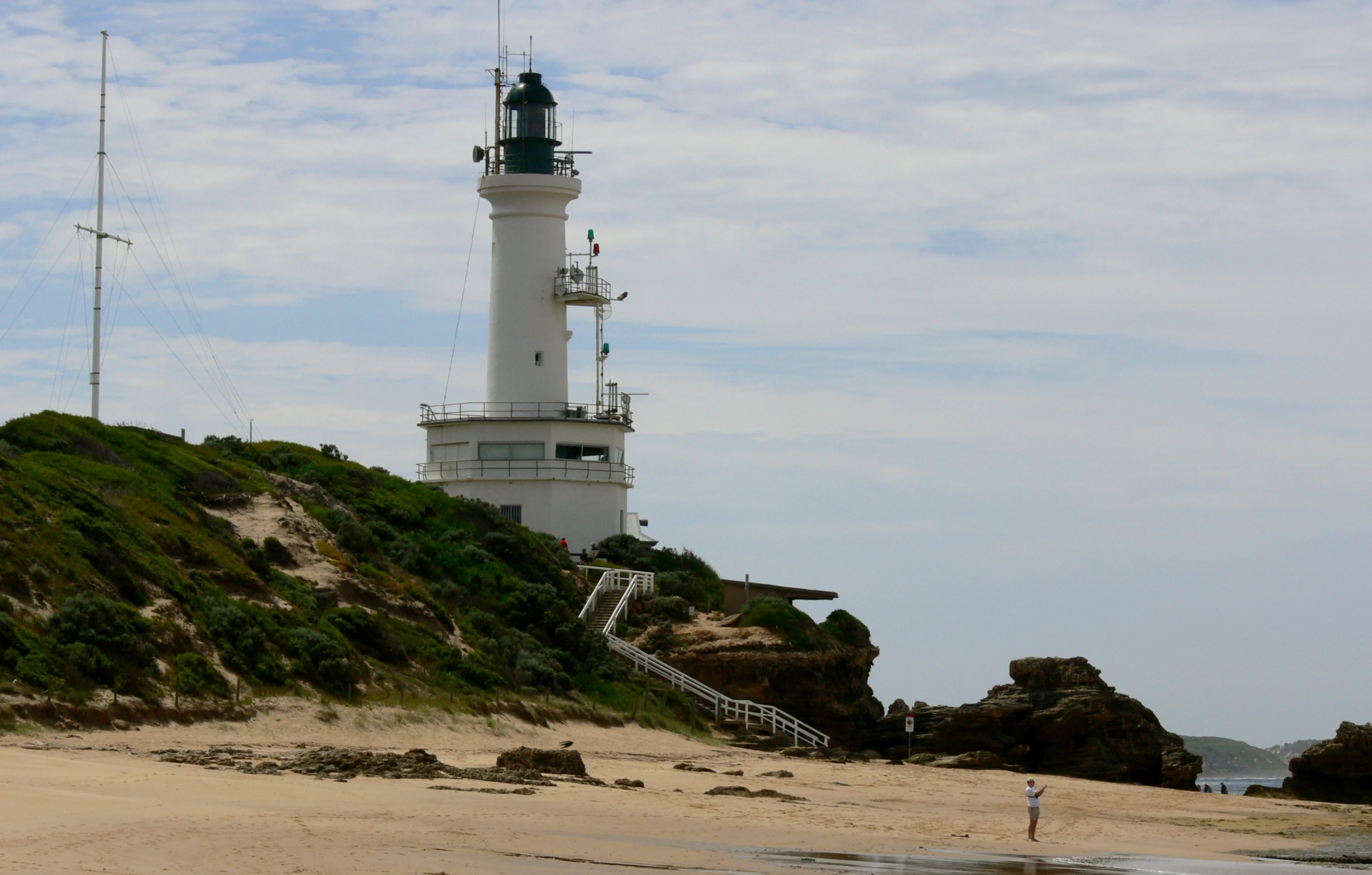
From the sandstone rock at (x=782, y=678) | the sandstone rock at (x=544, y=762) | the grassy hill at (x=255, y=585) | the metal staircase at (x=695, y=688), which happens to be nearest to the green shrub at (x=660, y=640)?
the sandstone rock at (x=782, y=678)

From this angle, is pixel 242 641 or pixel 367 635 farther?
pixel 367 635

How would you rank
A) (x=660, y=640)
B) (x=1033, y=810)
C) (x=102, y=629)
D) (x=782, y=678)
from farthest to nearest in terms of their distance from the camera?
(x=660, y=640) < (x=782, y=678) < (x=102, y=629) < (x=1033, y=810)

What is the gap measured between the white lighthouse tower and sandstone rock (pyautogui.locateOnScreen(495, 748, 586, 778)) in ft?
68.3

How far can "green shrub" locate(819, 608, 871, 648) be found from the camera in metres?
39.7

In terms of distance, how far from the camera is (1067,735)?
116 feet

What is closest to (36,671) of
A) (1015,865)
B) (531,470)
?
(1015,865)

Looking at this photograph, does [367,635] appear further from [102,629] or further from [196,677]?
[102,629]

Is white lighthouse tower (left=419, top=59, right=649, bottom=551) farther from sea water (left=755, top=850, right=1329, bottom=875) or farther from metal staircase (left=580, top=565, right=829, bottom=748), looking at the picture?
sea water (left=755, top=850, right=1329, bottom=875)

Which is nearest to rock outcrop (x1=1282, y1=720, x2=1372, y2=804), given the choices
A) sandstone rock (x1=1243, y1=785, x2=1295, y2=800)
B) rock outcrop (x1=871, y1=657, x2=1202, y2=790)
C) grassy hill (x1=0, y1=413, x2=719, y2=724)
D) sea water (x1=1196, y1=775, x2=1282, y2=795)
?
sandstone rock (x1=1243, y1=785, x2=1295, y2=800)

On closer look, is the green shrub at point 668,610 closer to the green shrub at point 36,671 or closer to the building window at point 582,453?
the building window at point 582,453

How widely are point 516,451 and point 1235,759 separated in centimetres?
9704

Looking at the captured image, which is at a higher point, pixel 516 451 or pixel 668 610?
pixel 516 451

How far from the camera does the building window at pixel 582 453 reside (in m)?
44.3

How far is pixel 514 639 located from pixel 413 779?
14283mm
